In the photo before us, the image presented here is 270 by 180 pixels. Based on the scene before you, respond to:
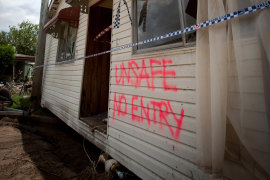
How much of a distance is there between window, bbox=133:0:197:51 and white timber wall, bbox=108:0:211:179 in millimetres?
180

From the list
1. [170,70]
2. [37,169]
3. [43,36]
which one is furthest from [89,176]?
[43,36]

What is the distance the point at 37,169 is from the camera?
3.24m

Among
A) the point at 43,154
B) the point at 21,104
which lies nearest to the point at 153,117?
the point at 43,154

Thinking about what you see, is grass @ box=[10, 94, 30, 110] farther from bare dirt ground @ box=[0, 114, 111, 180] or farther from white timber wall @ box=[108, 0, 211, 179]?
white timber wall @ box=[108, 0, 211, 179]

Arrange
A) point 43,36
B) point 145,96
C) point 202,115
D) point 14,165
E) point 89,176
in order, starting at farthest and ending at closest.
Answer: point 43,36 → point 14,165 → point 89,176 → point 145,96 → point 202,115

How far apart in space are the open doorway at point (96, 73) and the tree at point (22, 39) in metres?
41.1

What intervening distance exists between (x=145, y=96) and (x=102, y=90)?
110 inches

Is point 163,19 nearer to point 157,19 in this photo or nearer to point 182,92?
point 157,19

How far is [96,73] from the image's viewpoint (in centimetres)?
484

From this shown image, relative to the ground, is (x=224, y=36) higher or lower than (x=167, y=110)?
higher

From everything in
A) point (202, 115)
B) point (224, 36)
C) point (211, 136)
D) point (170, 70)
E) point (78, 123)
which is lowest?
point (78, 123)

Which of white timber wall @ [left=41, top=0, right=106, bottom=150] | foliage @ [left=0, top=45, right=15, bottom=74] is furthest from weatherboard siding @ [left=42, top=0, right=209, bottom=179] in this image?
foliage @ [left=0, top=45, right=15, bottom=74]

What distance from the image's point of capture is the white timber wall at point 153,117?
1.97 metres

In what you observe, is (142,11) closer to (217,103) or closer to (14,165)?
(217,103)
